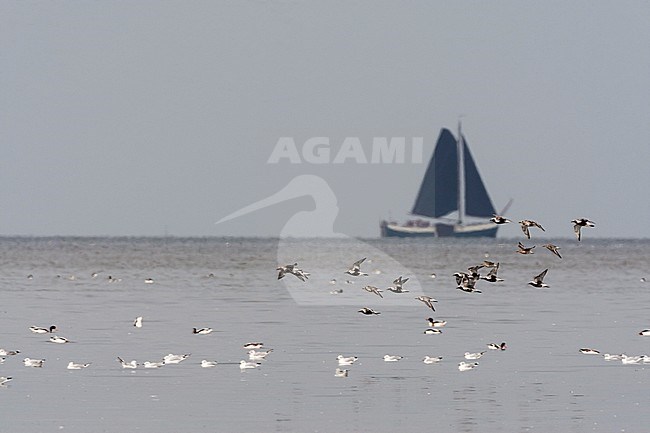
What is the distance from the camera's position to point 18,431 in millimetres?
19281

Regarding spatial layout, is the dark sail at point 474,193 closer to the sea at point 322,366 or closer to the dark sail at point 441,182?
the dark sail at point 441,182

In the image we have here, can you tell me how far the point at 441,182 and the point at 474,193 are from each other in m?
5.02

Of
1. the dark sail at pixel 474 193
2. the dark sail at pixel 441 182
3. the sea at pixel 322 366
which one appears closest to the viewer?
the sea at pixel 322 366

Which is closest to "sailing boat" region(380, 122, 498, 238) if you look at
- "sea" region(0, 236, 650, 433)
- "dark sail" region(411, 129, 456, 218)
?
"dark sail" region(411, 129, 456, 218)

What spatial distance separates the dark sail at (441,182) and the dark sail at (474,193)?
4.94ft

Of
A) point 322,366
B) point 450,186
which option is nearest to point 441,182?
point 450,186

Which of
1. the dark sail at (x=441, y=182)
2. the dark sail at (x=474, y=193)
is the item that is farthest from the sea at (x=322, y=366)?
the dark sail at (x=474, y=193)

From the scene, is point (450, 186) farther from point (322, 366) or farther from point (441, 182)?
point (322, 366)

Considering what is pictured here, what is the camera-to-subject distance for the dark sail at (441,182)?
155m

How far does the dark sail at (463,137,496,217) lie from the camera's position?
522ft

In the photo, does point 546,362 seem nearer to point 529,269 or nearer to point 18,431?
point 18,431

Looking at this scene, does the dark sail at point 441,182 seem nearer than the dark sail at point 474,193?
Yes

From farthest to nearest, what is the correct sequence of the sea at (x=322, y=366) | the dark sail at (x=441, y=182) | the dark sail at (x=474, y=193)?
the dark sail at (x=474, y=193) → the dark sail at (x=441, y=182) → the sea at (x=322, y=366)

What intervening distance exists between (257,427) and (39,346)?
1202 cm
